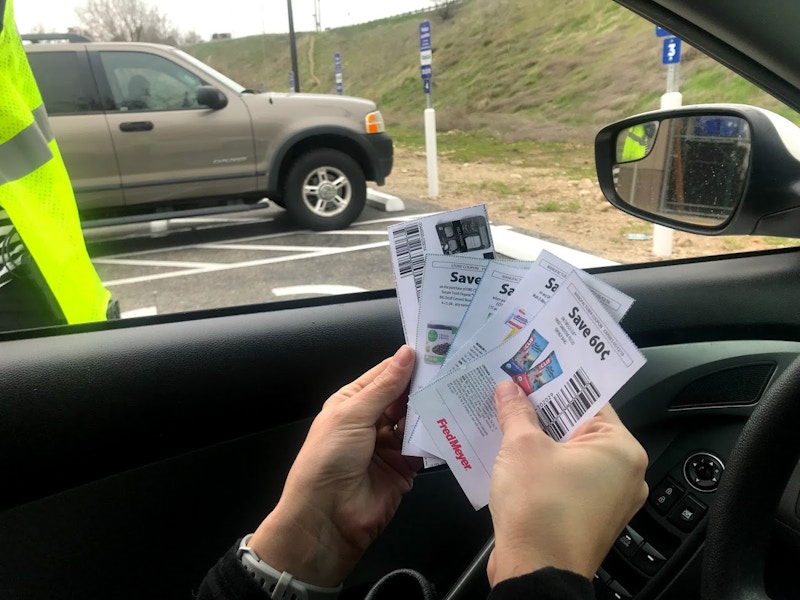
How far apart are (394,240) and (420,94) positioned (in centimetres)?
647

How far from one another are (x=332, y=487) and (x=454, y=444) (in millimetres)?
243

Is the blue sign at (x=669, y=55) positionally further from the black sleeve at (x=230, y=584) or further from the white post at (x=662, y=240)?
the black sleeve at (x=230, y=584)

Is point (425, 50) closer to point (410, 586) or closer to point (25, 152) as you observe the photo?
point (25, 152)

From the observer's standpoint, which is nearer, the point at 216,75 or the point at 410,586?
the point at 410,586

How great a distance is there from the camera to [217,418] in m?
1.42

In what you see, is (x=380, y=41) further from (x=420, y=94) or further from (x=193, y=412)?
(x=193, y=412)

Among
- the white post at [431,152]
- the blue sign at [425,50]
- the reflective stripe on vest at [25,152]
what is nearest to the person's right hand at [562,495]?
the reflective stripe on vest at [25,152]

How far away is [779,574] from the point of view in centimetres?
94

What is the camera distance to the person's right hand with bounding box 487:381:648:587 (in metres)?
0.68

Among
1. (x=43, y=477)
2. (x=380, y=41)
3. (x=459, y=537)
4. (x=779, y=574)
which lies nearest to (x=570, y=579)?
(x=779, y=574)

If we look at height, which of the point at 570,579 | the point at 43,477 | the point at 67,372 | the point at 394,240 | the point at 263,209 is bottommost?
the point at 263,209

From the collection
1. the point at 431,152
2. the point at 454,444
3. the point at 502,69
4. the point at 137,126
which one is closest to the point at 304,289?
the point at 454,444

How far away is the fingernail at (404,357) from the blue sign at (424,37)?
4704mm

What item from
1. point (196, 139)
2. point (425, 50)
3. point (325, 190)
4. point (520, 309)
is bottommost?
point (325, 190)
